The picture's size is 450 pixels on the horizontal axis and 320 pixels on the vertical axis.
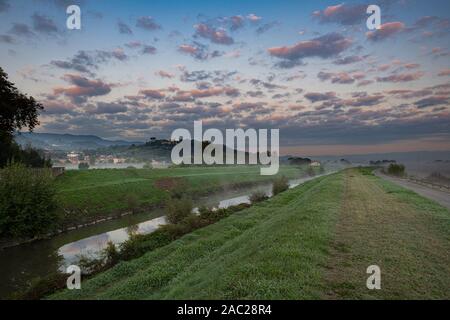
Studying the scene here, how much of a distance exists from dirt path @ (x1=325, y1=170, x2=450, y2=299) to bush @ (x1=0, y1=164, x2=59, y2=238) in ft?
79.4

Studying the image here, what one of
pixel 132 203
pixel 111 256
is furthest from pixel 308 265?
pixel 132 203

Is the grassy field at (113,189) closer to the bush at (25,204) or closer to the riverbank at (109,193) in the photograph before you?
the riverbank at (109,193)

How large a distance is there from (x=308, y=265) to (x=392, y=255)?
13.3 ft

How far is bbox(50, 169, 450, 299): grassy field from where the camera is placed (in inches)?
364

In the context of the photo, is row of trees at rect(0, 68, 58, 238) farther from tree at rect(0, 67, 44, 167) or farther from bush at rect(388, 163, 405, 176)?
bush at rect(388, 163, 405, 176)

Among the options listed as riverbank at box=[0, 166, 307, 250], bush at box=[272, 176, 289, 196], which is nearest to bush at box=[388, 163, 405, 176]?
riverbank at box=[0, 166, 307, 250]

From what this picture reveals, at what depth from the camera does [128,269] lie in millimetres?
16672

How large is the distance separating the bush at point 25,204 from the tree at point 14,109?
4.68 m

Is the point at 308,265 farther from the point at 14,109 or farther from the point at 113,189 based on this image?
the point at 113,189

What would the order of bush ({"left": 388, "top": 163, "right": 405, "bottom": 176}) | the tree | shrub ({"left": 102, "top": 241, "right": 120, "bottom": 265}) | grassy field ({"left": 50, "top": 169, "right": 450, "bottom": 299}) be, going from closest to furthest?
grassy field ({"left": 50, "top": 169, "right": 450, "bottom": 299}) < shrub ({"left": 102, "top": 241, "right": 120, "bottom": 265}) < the tree < bush ({"left": 388, "top": 163, "right": 405, "bottom": 176})

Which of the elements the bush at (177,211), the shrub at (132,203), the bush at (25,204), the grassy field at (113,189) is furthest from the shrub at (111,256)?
the shrub at (132,203)

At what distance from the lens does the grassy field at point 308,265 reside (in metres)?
9.25

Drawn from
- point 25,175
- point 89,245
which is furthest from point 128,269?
point 25,175

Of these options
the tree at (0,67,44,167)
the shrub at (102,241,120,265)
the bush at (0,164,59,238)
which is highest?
the tree at (0,67,44,167)
